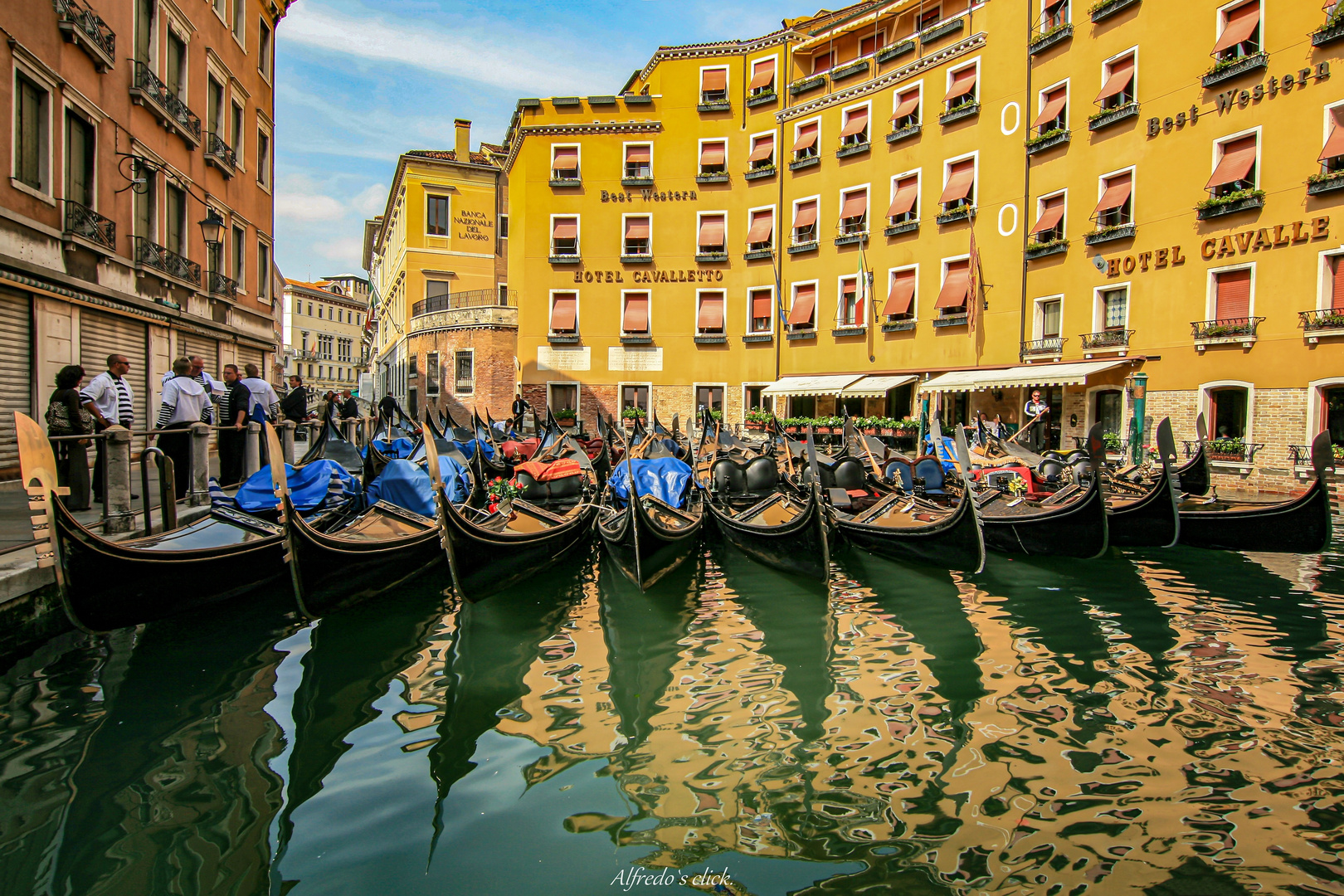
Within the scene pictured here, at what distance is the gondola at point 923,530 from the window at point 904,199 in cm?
1099

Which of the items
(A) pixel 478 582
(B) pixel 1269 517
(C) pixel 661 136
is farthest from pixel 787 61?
(A) pixel 478 582

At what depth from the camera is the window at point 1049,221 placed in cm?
1419

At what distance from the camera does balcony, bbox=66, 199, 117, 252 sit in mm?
8156

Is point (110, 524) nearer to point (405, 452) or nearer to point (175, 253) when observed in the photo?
point (405, 452)

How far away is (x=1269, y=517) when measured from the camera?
23.1 ft

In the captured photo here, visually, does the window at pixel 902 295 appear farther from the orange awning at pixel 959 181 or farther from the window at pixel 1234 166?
the window at pixel 1234 166

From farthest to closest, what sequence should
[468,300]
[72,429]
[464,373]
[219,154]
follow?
1. [468,300]
2. [464,373]
3. [219,154]
4. [72,429]

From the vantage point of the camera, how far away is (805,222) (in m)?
18.6

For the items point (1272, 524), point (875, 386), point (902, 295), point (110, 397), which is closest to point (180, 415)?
point (110, 397)

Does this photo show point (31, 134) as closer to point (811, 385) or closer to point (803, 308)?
point (811, 385)

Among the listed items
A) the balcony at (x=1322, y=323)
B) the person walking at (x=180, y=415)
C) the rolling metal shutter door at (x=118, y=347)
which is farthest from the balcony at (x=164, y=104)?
the balcony at (x=1322, y=323)

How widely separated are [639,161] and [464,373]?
7.43m

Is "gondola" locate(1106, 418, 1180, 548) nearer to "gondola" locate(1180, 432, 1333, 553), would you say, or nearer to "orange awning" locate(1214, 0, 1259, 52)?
"gondola" locate(1180, 432, 1333, 553)

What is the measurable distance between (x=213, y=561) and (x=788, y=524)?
159 inches
